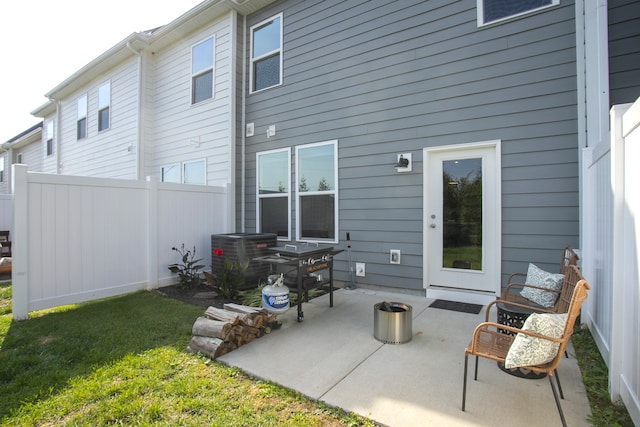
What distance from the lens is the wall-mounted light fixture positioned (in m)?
4.73

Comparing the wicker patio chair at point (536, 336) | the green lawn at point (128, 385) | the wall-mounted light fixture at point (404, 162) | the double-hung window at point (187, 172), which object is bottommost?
the green lawn at point (128, 385)

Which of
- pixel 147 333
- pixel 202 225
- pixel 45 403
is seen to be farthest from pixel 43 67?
pixel 45 403

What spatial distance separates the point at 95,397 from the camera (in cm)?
225

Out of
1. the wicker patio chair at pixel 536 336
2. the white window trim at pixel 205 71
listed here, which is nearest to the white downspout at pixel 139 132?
the white window trim at pixel 205 71

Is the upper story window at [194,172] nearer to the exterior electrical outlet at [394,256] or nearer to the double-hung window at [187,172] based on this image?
the double-hung window at [187,172]

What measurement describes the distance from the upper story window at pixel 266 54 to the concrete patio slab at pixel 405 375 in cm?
476

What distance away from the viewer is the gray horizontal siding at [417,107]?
386 cm

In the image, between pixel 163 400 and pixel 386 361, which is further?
pixel 386 361

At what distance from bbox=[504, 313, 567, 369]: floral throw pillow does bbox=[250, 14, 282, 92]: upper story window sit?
18.6 ft

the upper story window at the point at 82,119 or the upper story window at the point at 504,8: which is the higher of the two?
the upper story window at the point at 82,119

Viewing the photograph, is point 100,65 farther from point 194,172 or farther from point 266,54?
point 266,54

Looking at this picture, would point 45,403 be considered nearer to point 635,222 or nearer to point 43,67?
point 635,222

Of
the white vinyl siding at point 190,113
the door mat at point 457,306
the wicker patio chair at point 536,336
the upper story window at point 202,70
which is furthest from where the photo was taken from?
the upper story window at point 202,70

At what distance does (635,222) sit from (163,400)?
3.11 m
